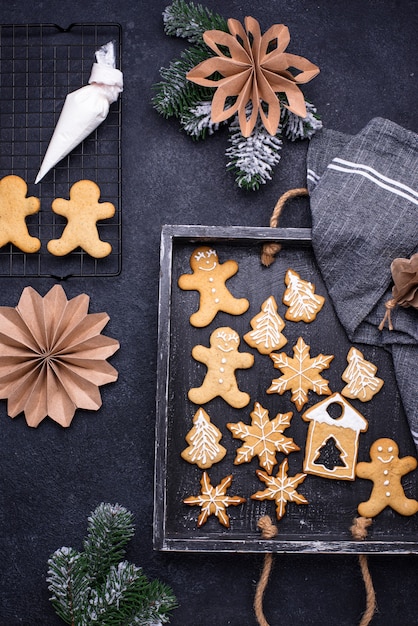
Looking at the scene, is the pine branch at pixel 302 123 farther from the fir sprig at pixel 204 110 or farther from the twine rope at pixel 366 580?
the twine rope at pixel 366 580

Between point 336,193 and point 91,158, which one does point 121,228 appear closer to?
point 91,158

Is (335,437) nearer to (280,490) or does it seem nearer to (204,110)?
(280,490)

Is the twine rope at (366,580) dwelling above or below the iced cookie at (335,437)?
below

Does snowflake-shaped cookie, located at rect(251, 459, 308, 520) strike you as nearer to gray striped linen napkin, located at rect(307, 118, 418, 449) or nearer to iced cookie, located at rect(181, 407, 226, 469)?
iced cookie, located at rect(181, 407, 226, 469)

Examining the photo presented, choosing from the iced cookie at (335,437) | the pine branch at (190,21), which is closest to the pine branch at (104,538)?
the iced cookie at (335,437)

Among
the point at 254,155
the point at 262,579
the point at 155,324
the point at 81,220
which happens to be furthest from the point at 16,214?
the point at 262,579

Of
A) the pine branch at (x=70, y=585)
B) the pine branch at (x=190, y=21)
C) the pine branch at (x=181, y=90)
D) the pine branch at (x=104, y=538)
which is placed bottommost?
the pine branch at (x=70, y=585)

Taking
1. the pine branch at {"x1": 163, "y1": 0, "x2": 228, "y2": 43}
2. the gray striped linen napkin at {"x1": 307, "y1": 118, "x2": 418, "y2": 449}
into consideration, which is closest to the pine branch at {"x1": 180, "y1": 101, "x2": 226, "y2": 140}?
the pine branch at {"x1": 163, "y1": 0, "x2": 228, "y2": 43}
